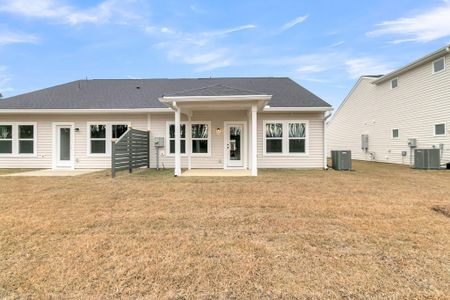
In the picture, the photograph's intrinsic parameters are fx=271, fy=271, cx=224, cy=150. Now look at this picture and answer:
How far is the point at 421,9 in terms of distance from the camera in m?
13.3

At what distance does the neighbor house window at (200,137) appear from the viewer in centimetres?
1272

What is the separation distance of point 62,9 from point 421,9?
17.7 m

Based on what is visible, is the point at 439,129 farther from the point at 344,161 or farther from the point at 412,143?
the point at 344,161

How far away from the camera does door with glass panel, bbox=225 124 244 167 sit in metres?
12.7

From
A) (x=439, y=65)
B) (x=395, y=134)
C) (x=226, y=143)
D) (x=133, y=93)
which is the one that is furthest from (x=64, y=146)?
(x=439, y=65)

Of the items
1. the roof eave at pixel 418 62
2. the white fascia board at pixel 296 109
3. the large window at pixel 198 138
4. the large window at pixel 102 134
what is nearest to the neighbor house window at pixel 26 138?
the large window at pixel 102 134

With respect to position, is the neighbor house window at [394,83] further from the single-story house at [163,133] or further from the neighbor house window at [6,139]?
the neighbor house window at [6,139]

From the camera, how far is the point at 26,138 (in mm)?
12938

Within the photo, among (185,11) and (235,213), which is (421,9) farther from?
(235,213)

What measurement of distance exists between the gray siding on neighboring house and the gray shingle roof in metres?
5.74

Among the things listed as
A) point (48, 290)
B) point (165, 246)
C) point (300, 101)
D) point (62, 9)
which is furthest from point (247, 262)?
point (62, 9)

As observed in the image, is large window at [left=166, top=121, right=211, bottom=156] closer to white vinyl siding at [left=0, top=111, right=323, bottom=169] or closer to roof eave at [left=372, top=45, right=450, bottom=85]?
white vinyl siding at [left=0, top=111, right=323, bottom=169]

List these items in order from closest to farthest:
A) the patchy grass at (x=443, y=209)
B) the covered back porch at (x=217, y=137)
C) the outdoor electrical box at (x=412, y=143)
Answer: the patchy grass at (x=443, y=209) < the covered back porch at (x=217, y=137) < the outdoor electrical box at (x=412, y=143)

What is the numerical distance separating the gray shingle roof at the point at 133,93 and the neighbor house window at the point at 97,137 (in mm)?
941
